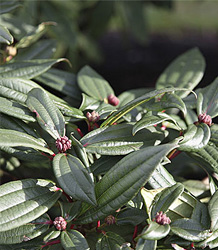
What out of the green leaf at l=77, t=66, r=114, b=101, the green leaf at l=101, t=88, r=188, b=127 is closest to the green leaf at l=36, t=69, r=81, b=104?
the green leaf at l=77, t=66, r=114, b=101

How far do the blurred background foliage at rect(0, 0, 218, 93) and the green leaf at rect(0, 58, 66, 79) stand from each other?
16 cm

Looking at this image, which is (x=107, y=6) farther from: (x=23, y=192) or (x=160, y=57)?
(x=23, y=192)

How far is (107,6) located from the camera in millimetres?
2670

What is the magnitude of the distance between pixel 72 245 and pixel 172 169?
0.43 meters

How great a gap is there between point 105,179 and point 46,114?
192 mm

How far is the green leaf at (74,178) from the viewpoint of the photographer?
26.9 inches

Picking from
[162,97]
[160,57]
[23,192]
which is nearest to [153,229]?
[23,192]

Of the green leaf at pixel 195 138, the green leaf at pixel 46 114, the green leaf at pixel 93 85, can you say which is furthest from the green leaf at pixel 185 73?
the green leaf at pixel 46 114

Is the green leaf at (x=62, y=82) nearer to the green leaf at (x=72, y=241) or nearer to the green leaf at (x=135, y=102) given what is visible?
the green leaf at (x=135, y=102)

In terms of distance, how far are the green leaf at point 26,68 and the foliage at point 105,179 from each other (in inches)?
3.6

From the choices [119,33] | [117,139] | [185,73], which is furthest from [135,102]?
[119,33]

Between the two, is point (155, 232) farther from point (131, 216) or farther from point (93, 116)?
point (93, 116)

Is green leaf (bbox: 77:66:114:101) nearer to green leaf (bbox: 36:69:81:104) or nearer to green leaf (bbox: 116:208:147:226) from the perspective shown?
green leaf (bbox: 36:69:81:104)

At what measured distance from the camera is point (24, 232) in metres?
0.72
